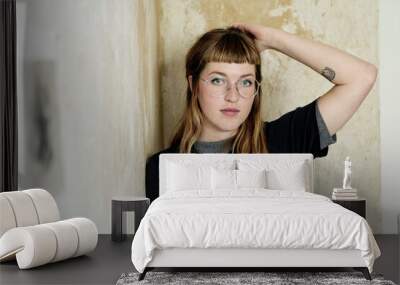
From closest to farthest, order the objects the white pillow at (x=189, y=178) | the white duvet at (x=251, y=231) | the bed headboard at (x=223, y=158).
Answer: the white duvet at (x=251, y=231), the white pillow at (x=189, y=178), the bed headboard at (x=223, y=158)

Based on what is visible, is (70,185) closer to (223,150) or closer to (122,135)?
(122,135)

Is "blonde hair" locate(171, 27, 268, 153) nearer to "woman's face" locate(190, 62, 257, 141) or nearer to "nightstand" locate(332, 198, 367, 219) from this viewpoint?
"woman's face" locate(190, 62, 257, 141)

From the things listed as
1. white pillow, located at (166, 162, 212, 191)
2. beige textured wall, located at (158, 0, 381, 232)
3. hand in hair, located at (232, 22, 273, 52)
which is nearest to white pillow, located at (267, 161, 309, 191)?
white pillow, located at (166, 162, 212, 191)

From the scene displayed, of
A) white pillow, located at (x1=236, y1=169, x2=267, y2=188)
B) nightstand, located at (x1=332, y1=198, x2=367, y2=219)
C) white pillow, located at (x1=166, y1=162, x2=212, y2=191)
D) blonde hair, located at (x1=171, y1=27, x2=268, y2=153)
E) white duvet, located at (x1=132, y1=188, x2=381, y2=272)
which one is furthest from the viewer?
blonde hair, located at (x1=171, y1=27, x2=268, y2=153)

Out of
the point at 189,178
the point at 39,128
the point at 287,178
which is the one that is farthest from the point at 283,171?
the point at 39,128

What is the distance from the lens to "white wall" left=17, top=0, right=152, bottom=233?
21.5 ft

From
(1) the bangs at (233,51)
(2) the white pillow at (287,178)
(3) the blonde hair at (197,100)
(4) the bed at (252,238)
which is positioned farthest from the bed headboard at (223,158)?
(4) the bed at (252,238)

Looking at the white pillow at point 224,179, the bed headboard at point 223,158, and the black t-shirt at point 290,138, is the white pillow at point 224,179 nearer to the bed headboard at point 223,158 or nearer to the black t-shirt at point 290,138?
the bed headboard at point 223,158

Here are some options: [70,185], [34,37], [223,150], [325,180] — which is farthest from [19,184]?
[325,180]

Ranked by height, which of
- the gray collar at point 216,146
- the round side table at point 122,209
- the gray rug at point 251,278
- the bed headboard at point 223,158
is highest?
the gray collar at point 216,146

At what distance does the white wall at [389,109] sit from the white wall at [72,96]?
2378 mm

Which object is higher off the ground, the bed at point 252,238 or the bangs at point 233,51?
the bangs at point 233,51

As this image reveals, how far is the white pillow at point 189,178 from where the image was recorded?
257 inches

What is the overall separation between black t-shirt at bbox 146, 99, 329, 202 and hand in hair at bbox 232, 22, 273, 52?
694mm
